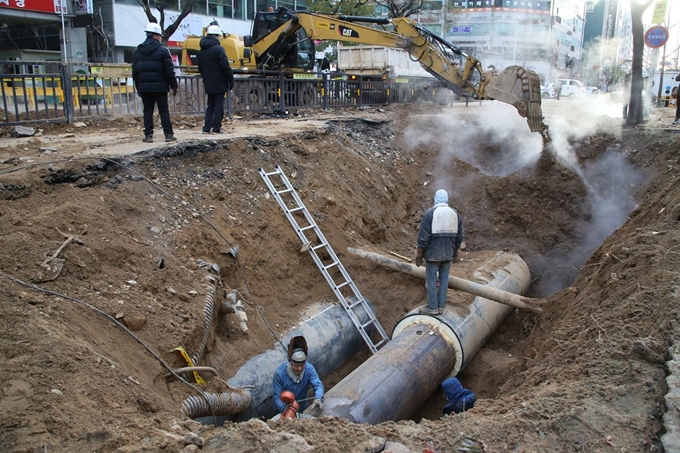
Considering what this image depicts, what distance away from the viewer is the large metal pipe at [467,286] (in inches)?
280

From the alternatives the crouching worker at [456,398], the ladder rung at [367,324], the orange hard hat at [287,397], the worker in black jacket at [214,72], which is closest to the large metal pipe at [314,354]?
the ladder rung at [367,324]

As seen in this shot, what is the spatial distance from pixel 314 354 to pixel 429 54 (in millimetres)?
7515

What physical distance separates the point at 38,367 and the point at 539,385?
374 centimetres

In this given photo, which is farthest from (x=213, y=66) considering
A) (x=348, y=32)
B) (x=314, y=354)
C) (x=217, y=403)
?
(x=217, y=403)

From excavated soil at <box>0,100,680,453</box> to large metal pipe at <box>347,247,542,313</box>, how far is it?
0.21 metres

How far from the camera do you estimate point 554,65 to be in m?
45.9

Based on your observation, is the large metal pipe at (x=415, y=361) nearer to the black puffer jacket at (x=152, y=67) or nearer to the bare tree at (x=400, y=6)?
the black puffer jacket at (x=152, y=67)

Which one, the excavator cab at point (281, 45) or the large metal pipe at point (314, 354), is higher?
the excavator cab at point (281, 45)

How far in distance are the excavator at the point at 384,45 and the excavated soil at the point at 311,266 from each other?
1.81 m

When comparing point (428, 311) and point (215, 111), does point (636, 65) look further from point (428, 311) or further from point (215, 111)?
point (215, 111)

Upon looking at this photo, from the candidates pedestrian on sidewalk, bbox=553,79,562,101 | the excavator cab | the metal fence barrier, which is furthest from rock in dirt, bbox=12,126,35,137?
pedestrian on sidewalk, bbox=553,79,562,101

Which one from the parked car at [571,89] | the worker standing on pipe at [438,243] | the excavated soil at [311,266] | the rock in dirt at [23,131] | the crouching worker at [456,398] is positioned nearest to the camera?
the excavated soil at [311,266]

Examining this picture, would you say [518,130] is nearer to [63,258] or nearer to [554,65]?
[63,258]

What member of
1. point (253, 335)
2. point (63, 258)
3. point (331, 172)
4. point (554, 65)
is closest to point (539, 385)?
point (253, 335)
